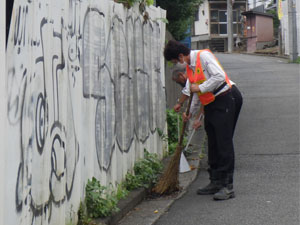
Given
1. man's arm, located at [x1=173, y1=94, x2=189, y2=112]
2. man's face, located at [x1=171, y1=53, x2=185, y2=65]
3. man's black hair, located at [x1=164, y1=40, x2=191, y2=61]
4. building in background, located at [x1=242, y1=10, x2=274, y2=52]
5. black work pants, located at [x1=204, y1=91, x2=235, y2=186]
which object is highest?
building in background, located at [x1=242, y1=10, x2=274, y2=52]

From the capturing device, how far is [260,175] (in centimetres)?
819

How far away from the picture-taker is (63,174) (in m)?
4.87

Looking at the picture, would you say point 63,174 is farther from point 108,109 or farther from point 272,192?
point 272,192

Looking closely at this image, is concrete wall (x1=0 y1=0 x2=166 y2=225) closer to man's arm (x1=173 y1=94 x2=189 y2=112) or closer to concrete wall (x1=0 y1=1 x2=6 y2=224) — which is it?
concrete wall (x1=0 y1=1 x2=6 y2=224)

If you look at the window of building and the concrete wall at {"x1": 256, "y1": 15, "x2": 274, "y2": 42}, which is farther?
the window of building

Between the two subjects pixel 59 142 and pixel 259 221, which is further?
pixel 259 221

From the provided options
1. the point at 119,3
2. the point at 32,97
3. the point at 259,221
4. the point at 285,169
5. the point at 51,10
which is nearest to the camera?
the point at 32,97

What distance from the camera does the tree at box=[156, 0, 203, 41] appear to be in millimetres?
14492

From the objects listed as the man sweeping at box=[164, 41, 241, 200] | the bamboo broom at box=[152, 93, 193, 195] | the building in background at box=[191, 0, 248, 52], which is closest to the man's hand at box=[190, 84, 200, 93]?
the man sweeping at box=[164, 41, 241, 200]

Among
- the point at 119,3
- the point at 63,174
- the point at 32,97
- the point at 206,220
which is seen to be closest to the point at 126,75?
the point at 119,3

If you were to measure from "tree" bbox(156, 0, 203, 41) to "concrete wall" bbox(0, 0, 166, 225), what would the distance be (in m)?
6.72

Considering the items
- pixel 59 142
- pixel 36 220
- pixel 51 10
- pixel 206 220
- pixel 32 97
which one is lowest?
pixel 206 220

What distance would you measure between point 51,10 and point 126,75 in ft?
8.55

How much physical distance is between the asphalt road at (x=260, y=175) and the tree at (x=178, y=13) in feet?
8.00
